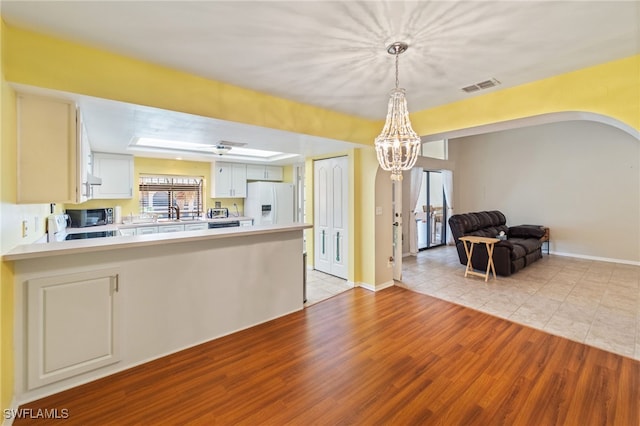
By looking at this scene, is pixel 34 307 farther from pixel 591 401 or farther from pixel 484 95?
pixel 484 95

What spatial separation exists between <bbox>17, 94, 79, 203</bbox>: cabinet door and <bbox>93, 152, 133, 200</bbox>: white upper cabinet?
3.01 m

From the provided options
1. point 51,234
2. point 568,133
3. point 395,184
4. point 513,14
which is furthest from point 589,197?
point 51,234

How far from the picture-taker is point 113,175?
4.75m

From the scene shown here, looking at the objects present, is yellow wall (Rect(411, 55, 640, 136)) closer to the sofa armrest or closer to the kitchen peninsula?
the kitchen peninsula

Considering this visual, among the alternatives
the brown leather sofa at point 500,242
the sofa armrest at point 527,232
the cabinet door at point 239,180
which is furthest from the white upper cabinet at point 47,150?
the sofa armrest at point 527,232

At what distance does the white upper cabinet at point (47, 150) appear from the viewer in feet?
6.42

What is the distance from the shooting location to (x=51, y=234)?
10.4 feet

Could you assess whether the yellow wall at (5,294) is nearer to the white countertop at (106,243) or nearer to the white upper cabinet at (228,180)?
the white countertop at (106,243)

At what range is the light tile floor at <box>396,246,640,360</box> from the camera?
9.40 feet

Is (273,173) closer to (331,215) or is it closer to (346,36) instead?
(331,215)

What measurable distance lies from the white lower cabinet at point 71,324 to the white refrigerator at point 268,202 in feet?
13.2

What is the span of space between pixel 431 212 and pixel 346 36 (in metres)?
6.48

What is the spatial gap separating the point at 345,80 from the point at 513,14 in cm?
Answer: 133

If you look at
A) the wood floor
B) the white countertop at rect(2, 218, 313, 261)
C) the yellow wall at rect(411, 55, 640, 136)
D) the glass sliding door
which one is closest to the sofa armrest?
the glass sliding door
